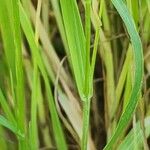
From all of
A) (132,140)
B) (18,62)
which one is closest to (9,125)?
(18,62)

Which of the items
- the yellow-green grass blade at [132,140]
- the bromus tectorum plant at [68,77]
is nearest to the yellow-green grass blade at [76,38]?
the bromus tectorum plant at [68,77]

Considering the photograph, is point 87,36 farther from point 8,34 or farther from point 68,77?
point 68,77

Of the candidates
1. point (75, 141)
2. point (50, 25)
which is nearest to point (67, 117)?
point (75, 141)

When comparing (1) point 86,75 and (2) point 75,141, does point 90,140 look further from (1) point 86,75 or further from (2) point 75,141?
(1) point 86,75

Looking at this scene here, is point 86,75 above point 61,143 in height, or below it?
above

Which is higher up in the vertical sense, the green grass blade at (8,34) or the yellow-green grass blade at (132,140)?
the green grass blade at (8,34)

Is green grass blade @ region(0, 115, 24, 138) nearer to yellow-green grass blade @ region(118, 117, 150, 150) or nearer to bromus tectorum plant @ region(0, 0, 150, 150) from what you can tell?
bromus tectorum plant @ region(0, 0, 150, 150)

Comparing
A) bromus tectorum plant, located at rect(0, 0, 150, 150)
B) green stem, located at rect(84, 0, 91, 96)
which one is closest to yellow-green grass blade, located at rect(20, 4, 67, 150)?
bromus tectorum plant, located at rect(0, 0, 150, 150)

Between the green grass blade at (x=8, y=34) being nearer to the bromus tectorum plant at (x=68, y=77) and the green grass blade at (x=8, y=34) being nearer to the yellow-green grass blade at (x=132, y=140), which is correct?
the bromus tectorum plant at (x=68, y=77)

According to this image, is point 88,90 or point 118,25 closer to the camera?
point 88,90
